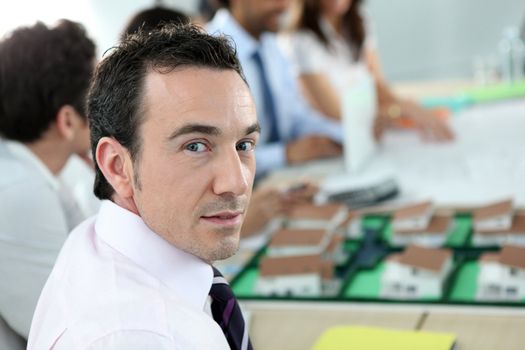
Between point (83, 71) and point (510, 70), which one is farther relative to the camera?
point (510, 70)

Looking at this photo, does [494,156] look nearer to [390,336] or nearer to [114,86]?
[390,336]

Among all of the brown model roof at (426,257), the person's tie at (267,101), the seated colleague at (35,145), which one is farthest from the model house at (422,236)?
the person's tie at (267,101)

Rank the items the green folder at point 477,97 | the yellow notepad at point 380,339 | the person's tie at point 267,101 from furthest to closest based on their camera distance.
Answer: the green folder at point 477,97, the person's tie at point 267,101, the yellow notepad at point 380,339

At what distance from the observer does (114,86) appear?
3.08ft

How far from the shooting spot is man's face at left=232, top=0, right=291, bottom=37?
2.79m

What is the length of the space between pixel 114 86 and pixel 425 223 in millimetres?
1189

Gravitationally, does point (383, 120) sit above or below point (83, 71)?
below

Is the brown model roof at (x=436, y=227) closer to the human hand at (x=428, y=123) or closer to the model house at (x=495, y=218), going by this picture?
the model house at (x=495, y=218)

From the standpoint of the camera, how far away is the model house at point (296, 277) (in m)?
1.62

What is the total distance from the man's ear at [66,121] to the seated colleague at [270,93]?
4.07 ft

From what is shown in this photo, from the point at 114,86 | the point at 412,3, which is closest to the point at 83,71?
the point at 114,86

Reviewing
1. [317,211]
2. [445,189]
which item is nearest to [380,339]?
[317,211]

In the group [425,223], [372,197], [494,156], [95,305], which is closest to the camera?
[95,305]

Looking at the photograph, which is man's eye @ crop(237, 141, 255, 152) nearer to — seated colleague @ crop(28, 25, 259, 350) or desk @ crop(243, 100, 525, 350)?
seated colleague @ crop(28, 25, 259, 350)
